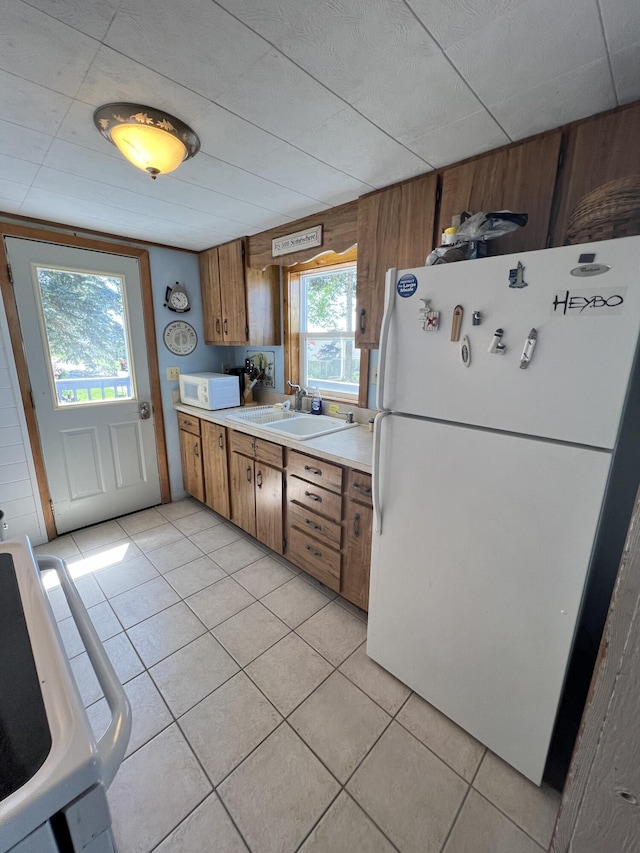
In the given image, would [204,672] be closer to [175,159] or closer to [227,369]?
[175,159]

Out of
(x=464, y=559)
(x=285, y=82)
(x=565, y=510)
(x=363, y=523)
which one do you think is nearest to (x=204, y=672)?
(x=363, y=523)

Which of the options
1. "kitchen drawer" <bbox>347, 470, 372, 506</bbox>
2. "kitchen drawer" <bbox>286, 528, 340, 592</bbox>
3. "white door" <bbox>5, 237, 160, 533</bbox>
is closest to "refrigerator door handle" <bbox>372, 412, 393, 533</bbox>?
"kitchen drawer" <bbox>347, 470, 372, 506</bbox>

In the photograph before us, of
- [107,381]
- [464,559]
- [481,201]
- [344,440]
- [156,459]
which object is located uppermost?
[481,201]

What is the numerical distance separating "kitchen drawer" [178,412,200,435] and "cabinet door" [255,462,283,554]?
871mm

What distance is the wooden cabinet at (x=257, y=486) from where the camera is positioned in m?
2.26

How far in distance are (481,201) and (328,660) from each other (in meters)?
2.19

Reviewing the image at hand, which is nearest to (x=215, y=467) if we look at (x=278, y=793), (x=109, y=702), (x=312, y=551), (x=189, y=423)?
(x=189, y=423)

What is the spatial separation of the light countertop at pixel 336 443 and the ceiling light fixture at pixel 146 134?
4.54 ft

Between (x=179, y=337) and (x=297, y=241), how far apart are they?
1.45 meters

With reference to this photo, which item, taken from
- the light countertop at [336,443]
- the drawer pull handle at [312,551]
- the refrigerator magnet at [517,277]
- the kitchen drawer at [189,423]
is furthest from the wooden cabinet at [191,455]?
the refrigerator magnet at [517,277]

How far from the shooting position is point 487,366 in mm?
1101

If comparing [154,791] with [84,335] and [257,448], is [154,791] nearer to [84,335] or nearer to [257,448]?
[257,448]

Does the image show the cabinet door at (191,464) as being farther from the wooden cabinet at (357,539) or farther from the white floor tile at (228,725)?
the white floor tile at (228,725)

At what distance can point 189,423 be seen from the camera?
3053 mm
